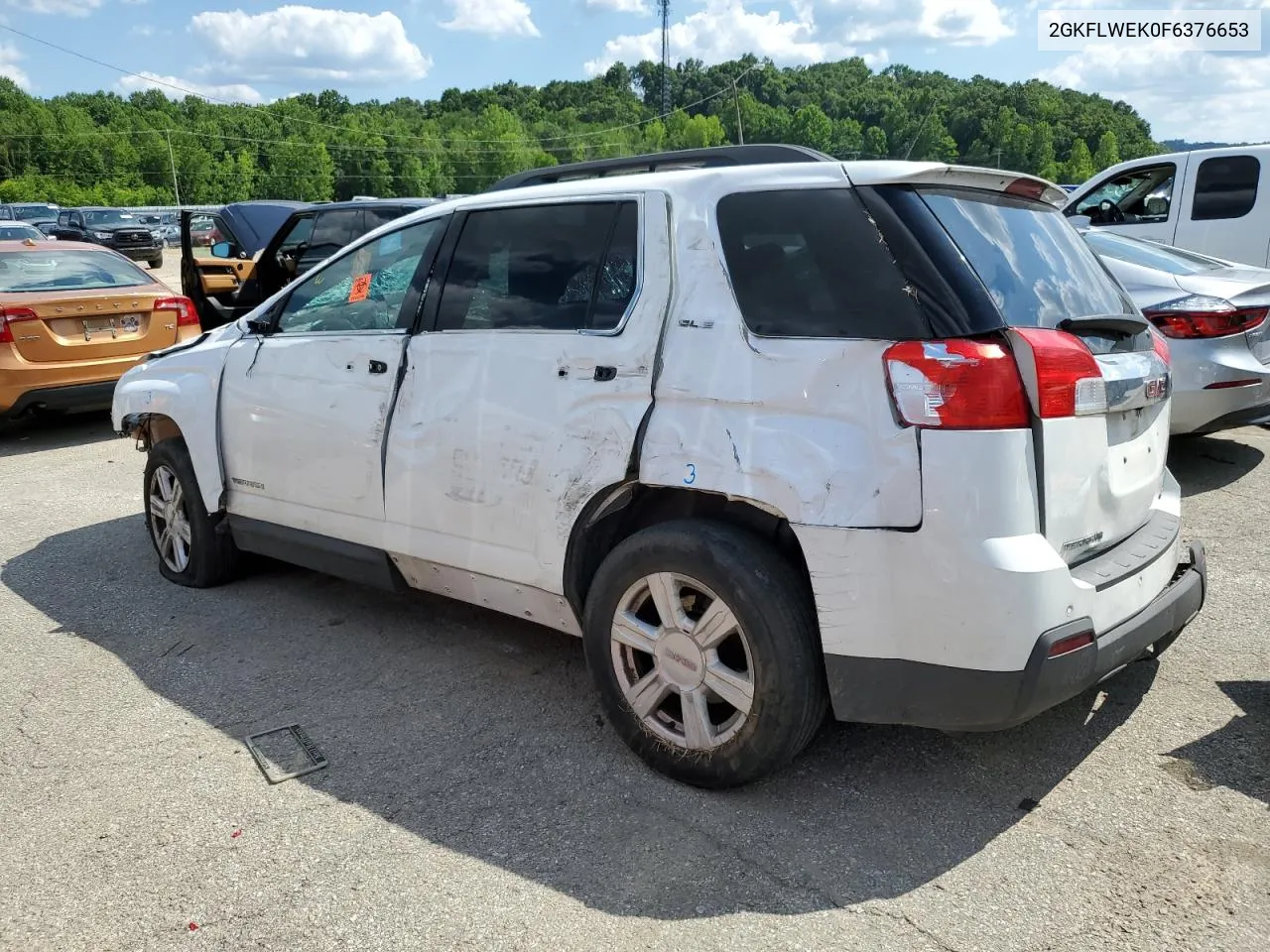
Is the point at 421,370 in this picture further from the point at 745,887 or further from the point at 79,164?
the point at 79,164

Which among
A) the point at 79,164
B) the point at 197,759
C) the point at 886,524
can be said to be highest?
the point at 79,164

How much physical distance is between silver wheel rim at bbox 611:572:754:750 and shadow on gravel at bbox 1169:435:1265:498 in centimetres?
416


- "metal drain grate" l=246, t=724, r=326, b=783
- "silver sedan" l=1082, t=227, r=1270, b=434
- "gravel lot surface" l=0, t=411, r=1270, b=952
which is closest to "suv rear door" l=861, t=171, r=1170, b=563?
"gravel lot surface" l=0, t=411, r=1270, b=952

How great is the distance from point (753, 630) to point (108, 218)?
39.5 m

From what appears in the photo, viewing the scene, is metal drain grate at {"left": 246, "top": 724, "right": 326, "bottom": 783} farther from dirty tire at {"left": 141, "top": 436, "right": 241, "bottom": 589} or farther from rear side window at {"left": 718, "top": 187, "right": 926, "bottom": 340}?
rear side window at {"left": 718, "top": 187, "right": 926, "bottom": 340}

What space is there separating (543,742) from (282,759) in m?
→ 0.86

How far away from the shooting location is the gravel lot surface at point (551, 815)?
254 centimetres

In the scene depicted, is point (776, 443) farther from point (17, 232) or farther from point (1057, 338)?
point (17, 232)

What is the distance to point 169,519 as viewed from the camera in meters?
5.19

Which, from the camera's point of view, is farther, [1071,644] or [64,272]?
[64,272]

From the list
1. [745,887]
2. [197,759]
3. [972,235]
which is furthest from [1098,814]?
[197,759]

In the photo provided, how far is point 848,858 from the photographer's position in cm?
276

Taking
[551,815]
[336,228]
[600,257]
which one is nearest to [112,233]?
[336,228]

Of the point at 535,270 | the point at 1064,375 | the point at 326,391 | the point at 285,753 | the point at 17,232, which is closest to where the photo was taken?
the point at 1064,375
